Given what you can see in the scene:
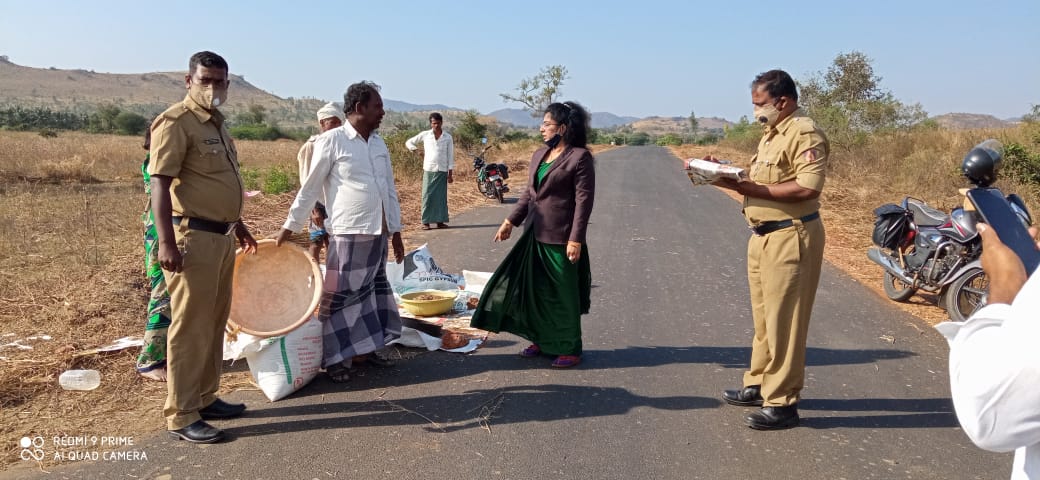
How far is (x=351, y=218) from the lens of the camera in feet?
14.9

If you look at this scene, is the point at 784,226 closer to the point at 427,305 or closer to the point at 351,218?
the point at 351,218

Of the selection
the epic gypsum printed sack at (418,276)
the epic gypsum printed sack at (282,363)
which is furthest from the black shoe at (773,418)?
the epic gypsum printed sack at (418,276)

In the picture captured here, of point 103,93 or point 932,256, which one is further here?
point 103,93

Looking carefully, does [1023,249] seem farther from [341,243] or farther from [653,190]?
[653,190]

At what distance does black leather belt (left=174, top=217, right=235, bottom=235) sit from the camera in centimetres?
362

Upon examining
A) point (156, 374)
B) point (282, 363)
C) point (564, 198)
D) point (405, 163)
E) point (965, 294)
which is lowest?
point (156, 374)

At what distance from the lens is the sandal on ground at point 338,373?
4594 millimetres

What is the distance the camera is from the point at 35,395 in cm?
407

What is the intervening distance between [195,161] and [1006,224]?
348cm

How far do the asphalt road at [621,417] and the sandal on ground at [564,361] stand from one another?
2.3 inches

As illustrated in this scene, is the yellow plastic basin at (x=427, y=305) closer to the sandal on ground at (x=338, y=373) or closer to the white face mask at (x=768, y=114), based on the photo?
the sandal on ground at (x=338, y=373)

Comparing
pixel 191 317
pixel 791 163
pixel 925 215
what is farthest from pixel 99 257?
pixel 925 215

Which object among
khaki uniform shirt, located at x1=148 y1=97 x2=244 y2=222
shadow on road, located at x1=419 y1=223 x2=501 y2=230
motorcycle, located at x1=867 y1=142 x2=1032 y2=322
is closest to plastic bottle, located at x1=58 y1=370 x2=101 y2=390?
khaki uniform shirt, located at x1=148 y1=97 x2=244 y2=222

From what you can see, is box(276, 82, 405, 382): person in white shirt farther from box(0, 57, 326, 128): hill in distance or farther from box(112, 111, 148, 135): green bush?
box(0, 57, 326, 128): hill in distance
